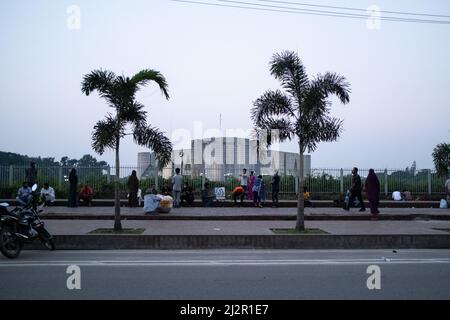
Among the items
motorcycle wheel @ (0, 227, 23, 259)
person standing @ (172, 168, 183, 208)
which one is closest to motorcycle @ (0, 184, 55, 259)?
motorcycle wheel @ (0, 227, 23, 259)

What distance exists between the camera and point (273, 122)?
15.2 metres

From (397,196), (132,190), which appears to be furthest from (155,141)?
(397,196)

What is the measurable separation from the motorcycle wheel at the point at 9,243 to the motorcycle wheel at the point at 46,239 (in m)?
1.02

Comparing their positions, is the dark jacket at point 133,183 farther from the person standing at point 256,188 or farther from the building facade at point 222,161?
the person standing at point 256,188

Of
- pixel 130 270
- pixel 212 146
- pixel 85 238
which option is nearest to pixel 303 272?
pixel 130 270

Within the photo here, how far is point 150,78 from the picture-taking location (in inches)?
575

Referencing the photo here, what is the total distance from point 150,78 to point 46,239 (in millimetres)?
5324

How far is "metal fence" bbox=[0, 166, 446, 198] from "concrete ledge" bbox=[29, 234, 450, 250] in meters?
13.0

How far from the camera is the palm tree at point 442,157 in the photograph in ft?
74.3

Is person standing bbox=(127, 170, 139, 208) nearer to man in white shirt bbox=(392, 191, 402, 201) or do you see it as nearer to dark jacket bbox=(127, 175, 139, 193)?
dark jacket bbox=(127, 175, 139, 193)

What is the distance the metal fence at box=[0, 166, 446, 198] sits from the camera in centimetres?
2633

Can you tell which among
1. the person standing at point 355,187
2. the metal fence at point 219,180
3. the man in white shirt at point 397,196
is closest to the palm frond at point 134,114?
the person standing at point 355,187
